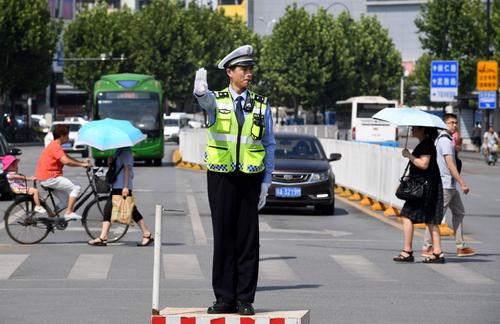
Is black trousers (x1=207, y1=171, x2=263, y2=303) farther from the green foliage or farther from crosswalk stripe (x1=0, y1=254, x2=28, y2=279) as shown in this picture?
the green foliage

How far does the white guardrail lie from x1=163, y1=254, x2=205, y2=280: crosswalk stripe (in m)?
8.36

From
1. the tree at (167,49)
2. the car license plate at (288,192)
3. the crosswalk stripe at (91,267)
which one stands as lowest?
the crosswalk stripe at (91,267)

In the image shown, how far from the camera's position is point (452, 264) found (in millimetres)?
15906

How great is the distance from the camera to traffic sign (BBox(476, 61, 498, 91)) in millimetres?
71438

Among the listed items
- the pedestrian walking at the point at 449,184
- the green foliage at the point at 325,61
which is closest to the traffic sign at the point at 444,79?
the green foliage at the point at 325,61

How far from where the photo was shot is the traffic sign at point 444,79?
6881cm

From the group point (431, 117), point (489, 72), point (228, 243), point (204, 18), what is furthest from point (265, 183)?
point (204, 18)

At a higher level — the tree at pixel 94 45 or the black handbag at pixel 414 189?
the tree at pixel 94 45

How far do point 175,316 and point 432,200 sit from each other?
7.65 m

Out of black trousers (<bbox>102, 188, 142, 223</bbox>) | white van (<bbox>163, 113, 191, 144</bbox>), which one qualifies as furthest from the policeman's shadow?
white van (<bbox>163, 113, 191, 144</bbox>)

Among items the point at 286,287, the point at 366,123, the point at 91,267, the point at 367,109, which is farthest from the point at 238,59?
the point at 367,109

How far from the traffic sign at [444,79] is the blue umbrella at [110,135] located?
5187cm

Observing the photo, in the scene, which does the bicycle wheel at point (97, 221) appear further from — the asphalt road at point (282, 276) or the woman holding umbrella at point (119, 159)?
the woman holding umbrella at point (119, 159)

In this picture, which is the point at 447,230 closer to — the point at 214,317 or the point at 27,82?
the point at 214,317
